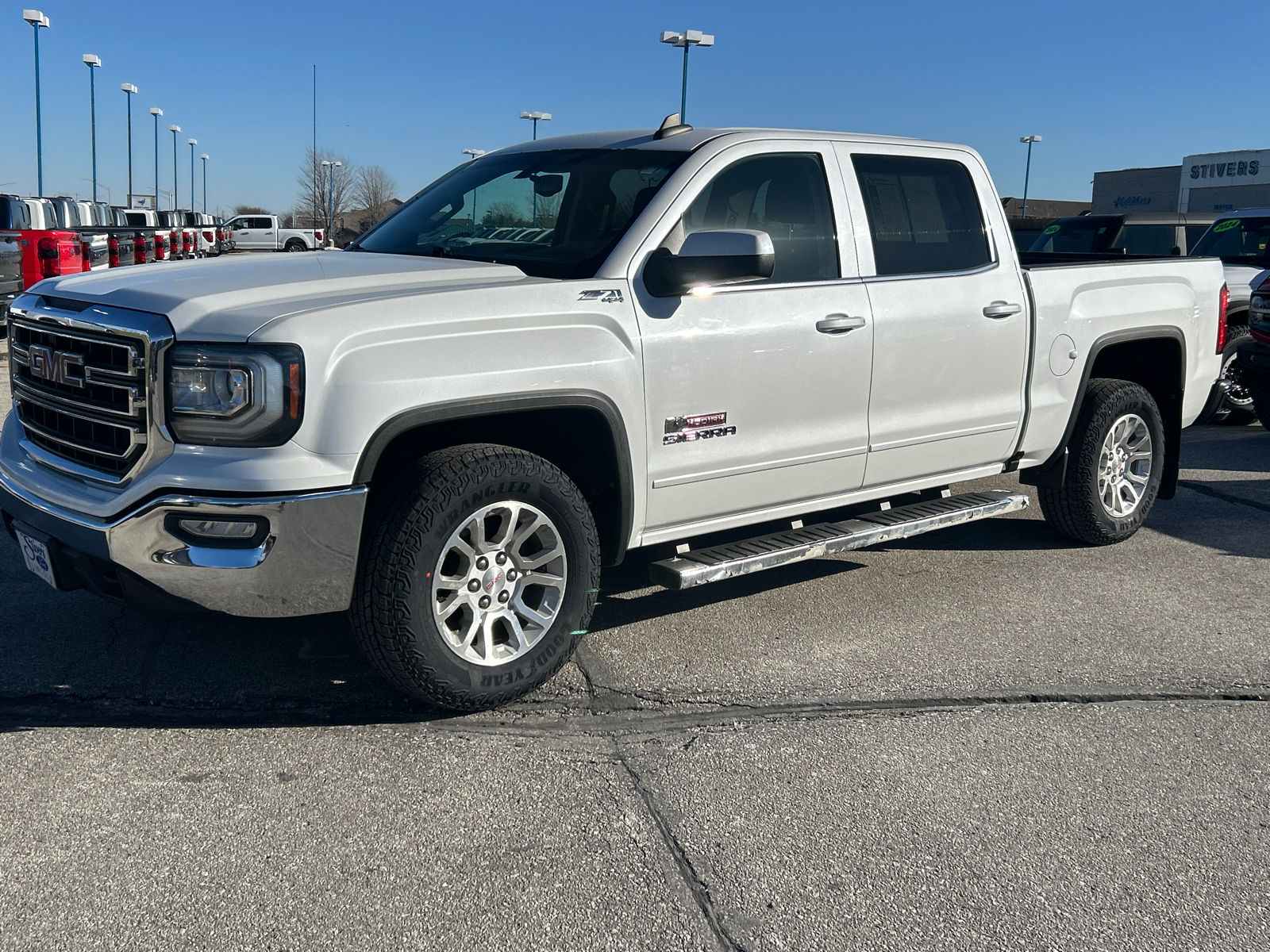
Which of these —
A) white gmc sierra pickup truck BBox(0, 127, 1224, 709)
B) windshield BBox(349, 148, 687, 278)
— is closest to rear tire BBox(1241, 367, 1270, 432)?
white gmc sierra pickup truck BBox(0, 127, 1224, 709)

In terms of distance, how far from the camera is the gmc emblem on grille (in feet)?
12.3

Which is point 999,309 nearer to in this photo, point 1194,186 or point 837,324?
point 837,324

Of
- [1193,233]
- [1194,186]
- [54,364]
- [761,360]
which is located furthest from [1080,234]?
[1194,186]

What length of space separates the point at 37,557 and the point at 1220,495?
6976mm

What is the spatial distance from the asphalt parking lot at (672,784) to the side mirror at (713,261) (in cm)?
143

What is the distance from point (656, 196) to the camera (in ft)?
14.4

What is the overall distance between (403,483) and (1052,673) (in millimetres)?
2543

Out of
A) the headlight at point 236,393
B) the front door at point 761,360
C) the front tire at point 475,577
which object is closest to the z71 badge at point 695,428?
the front door at point 761,360

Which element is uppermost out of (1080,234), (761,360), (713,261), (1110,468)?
(1080,234)

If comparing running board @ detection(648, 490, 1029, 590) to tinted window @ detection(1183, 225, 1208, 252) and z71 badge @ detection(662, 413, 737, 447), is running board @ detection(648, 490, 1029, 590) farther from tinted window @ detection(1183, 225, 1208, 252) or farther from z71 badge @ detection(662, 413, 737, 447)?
tinted window @ detection(1183, 225, 1208, 252)

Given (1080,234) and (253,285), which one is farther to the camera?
(1080,234)

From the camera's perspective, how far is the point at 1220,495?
7730 mm

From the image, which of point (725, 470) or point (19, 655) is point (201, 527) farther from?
point (725, 470)

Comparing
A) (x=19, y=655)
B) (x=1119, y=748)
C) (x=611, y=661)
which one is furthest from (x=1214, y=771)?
(x=19, y=655)
